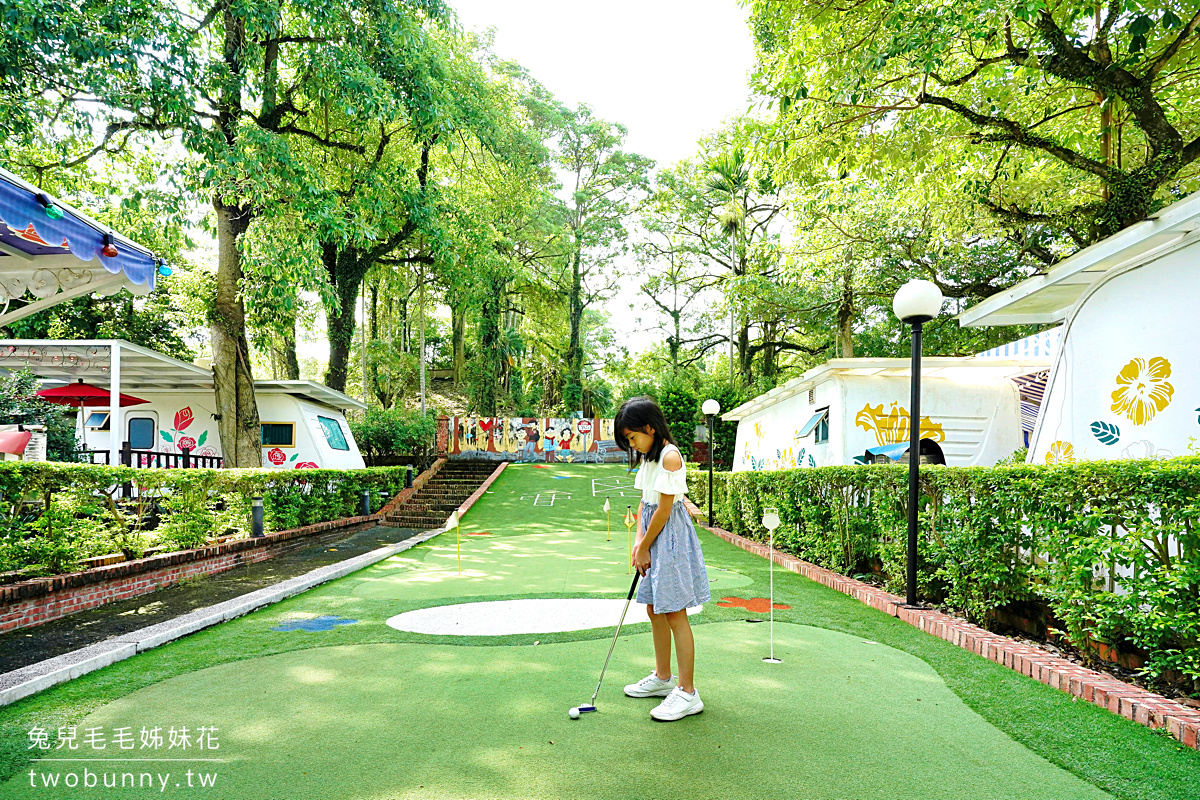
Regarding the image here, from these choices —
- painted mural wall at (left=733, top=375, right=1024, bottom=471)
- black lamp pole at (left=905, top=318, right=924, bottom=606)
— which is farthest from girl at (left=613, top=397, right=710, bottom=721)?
painted mural wall at (left=733, top=375, right=1024, bottom=471)

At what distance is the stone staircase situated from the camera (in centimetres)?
1470

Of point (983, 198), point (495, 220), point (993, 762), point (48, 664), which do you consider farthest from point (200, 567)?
point (495, 220)

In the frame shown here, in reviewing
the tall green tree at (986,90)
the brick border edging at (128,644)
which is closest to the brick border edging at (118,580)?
the brick border edging at (128,644)

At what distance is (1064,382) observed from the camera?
6703 millimetres

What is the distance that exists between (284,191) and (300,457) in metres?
7.02

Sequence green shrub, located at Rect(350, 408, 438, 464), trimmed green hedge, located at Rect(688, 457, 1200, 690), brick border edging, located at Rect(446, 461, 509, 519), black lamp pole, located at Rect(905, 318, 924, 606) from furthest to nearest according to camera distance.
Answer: green shrub, located at Rect(350, 408, 438, 464) < brick border edging, located at Rect(446, 461, 509, 519) < black lamp pole, located at Rect(905, 318, 924, 606) < trimmed green hedge, located at Rect(688, 457, 1200, 690)

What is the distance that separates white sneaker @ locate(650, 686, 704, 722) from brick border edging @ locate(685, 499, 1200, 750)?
1.92 meters

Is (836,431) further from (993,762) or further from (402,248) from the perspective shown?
(402,248)

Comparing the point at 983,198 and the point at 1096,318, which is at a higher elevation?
the point at 983,198

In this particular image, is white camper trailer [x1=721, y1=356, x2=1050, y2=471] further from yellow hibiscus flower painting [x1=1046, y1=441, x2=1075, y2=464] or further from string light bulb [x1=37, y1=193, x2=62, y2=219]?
string light bulb [x1=37, y1=193, x2=62, y2=219]

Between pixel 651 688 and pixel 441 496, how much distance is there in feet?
50.2

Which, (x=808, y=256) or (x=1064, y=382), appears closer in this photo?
(x=1064, y=382)

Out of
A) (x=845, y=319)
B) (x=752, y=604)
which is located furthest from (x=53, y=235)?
(x=845, y=319)

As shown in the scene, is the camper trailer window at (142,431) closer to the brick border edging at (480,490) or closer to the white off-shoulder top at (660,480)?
the brick border edging at (480,490)
